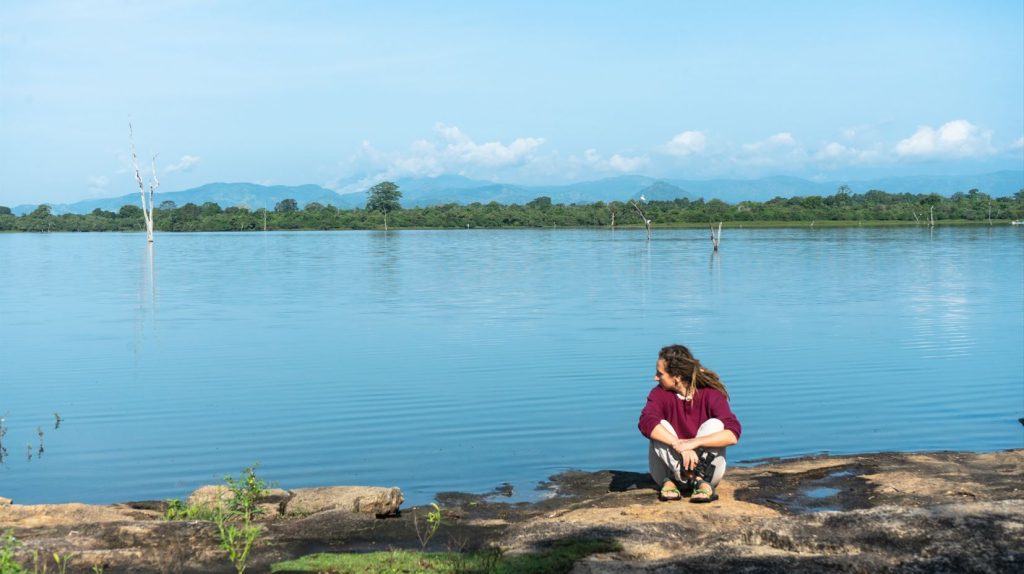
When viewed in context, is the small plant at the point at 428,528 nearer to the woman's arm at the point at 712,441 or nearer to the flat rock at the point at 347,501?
the flat rock at the point at 347,501

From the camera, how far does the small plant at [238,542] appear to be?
21.8 feet

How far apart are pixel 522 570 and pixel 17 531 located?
153 inches

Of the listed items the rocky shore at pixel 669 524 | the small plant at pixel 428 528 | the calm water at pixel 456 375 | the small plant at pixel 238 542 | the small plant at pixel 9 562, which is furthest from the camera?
the calm water at pixel 456 375

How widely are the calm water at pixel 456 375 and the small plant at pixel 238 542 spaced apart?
3478 mm

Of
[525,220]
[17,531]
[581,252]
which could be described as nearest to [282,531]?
[17,531]

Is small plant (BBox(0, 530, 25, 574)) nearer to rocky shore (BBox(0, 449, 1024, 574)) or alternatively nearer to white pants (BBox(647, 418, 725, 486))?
rocky shore (BBox(0, 449, 1024, 574))

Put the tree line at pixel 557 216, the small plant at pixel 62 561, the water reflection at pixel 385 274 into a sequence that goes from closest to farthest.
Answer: the small plant at pixel 62 561
the water reflection at pixel 385 274
the tree line at pixel 557 216

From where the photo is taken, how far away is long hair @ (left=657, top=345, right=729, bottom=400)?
873cm

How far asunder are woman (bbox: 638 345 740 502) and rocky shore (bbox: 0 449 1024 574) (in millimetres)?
251

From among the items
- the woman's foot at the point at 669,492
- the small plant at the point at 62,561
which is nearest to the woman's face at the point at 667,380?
the woman's foot at the point at 669,492

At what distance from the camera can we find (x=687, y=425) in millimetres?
8922

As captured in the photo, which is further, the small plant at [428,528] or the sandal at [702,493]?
the sandal at [702,493]

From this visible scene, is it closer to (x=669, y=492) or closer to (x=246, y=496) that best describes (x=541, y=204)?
(x=246, y=496)

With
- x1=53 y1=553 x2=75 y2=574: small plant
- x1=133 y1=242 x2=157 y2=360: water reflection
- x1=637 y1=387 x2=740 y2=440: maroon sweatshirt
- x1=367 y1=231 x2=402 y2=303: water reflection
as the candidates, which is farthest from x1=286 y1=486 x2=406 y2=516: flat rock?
x1=367 y1=231 x2=402 y2=303: water reflection
